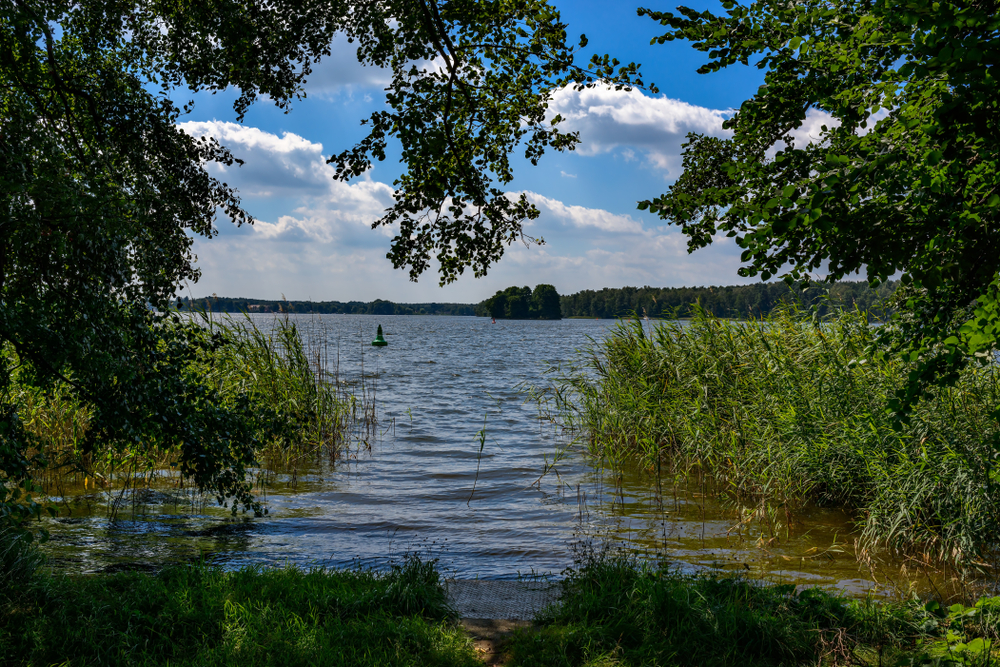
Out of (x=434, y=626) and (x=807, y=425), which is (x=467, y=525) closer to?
(x=434, y=626)

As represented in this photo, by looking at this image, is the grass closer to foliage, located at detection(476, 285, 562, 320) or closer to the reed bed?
the reed bed

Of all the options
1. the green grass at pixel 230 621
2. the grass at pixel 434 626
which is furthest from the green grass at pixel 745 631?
the green grass at pixel 230 621

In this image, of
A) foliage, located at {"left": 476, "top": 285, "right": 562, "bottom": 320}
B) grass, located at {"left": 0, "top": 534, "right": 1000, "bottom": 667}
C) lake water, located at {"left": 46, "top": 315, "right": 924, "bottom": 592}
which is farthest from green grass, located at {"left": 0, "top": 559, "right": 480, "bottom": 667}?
foliage, located at {"left": 476, "top": 285, "right": 562, "bottom": 320}

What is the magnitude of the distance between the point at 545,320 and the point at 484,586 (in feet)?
492

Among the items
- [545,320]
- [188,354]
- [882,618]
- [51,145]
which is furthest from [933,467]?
[545,320]

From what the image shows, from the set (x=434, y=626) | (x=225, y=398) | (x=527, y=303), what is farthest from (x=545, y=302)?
(x=434, y=626)

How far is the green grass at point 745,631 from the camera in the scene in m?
4.23

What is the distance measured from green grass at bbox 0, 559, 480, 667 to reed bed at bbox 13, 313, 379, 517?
2277 mm

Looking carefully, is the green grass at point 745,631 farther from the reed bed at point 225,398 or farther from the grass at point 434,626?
the reed bed at point 225,398

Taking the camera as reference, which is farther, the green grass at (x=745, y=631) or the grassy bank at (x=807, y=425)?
the grassy bank at (x=807, y=425)

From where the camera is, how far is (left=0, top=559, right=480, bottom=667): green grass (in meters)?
4.27

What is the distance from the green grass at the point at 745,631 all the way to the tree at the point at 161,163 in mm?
3468

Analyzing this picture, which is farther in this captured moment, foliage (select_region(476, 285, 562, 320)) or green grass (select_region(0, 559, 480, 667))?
foliage (select_region(476, 285, 562, 320))

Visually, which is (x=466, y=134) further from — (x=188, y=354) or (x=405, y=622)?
(x=405, y=622)
